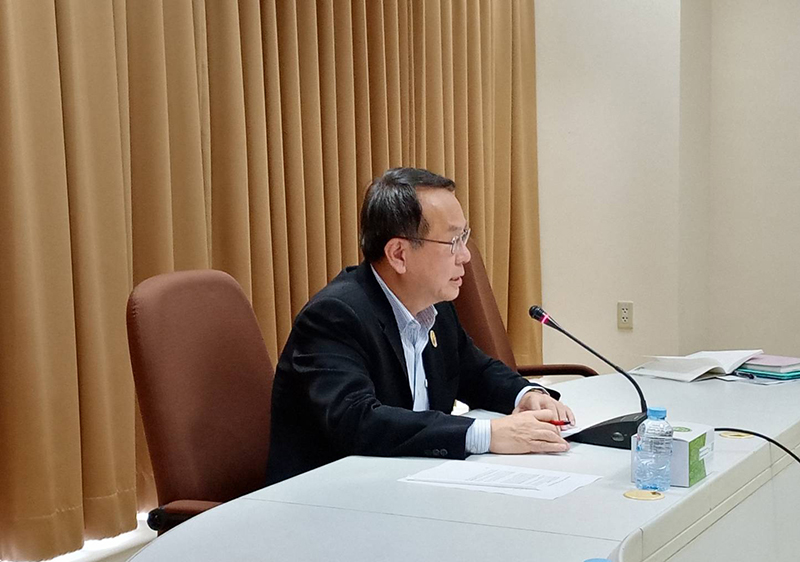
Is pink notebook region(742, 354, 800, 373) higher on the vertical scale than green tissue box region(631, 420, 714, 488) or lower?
lower

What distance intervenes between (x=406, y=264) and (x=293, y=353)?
32 centimetres

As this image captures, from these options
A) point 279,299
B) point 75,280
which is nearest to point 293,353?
point 75,280

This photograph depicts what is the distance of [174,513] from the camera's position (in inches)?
65.6

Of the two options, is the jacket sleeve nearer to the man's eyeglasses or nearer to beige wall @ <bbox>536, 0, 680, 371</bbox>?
the man's eyeglasses

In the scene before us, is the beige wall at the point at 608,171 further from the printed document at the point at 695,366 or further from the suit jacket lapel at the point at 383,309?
the suit jacket lapel at the point at 383,309

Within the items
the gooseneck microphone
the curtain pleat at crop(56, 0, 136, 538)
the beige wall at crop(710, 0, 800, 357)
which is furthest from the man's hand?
the beige wall at crop(710, 0, 800, 357)

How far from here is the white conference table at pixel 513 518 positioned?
1.23 m

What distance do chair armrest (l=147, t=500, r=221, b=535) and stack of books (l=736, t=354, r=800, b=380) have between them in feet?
4.97

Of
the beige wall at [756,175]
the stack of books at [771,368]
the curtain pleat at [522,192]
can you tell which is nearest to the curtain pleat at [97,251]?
the stack of books at [771,368]

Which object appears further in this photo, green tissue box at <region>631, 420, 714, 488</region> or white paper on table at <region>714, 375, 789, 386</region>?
white paper on table at <region>714, 375, 789, 386</region>

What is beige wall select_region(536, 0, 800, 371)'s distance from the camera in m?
3.99

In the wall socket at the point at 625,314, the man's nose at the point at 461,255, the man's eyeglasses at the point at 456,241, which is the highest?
the man's eyeglasses at the point at 456,241

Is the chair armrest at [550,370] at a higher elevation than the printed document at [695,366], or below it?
below

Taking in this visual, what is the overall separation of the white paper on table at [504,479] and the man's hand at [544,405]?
318mm
